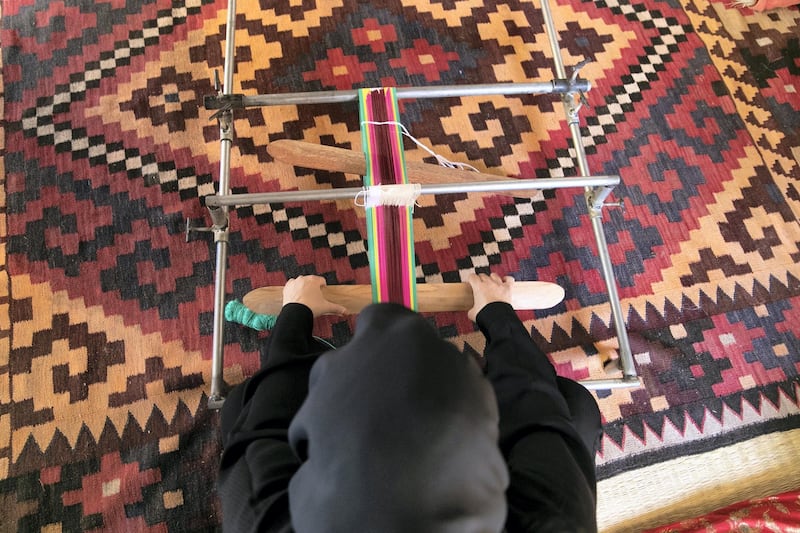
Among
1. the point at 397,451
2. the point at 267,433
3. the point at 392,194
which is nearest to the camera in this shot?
the point at 397,451

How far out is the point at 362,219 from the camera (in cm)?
129

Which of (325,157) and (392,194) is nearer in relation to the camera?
(392,194)

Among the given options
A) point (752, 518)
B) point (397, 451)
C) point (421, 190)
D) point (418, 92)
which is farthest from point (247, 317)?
point (752, 518)

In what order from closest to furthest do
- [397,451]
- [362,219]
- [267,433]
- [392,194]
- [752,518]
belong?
1. [397,451]
2. [267,433]
3. [392,194]
4. [752,518]
5. [362,219]

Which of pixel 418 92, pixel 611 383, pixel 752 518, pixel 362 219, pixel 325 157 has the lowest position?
pixel 752 518

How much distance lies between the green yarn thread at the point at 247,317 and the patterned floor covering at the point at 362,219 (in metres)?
0.08

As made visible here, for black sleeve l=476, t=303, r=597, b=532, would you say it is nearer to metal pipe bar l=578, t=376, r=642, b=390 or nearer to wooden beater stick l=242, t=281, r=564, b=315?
wooden beater stick l=242, t=281, r=564, b=315

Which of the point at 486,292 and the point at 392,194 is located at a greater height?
the point at 392,194

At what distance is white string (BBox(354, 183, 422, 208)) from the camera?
943mm

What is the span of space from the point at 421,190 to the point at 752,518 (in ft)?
3.05

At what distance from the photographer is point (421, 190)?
96 centimetres

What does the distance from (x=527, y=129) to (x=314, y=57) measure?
0.61 meters

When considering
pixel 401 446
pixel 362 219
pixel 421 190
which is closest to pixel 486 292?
pixel 421 190

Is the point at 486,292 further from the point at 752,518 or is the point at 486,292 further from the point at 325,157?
the point at 752,518
